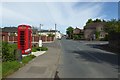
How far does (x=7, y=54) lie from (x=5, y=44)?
68 centimetres

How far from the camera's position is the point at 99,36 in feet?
338

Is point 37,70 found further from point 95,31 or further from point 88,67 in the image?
point 95,31

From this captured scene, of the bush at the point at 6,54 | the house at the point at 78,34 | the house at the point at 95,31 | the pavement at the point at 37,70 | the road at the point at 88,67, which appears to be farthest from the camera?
the house at the point at 78,34

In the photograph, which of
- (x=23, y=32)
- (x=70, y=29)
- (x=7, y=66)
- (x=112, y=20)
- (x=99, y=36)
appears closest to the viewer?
(x=7, y=66)

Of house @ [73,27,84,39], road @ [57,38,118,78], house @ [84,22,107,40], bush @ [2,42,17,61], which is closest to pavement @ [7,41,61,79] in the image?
road @ [57,38,118,78]

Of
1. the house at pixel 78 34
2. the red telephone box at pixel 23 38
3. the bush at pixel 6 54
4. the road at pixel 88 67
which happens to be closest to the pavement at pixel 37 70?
the road at pixel 88 67

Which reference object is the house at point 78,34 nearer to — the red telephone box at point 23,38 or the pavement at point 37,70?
the red telephone box at point 23,38

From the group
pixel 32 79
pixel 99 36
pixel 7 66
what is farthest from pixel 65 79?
pixel 99 36

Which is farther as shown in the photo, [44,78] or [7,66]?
[7,66]

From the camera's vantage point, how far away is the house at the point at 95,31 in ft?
337

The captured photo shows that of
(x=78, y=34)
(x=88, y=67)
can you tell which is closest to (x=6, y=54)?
(x=88, y=67)

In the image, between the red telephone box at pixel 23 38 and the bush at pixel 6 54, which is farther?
the red telephone box at pixel 23 38

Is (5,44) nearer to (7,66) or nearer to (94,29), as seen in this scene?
(7,66)

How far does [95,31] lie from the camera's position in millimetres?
107250
